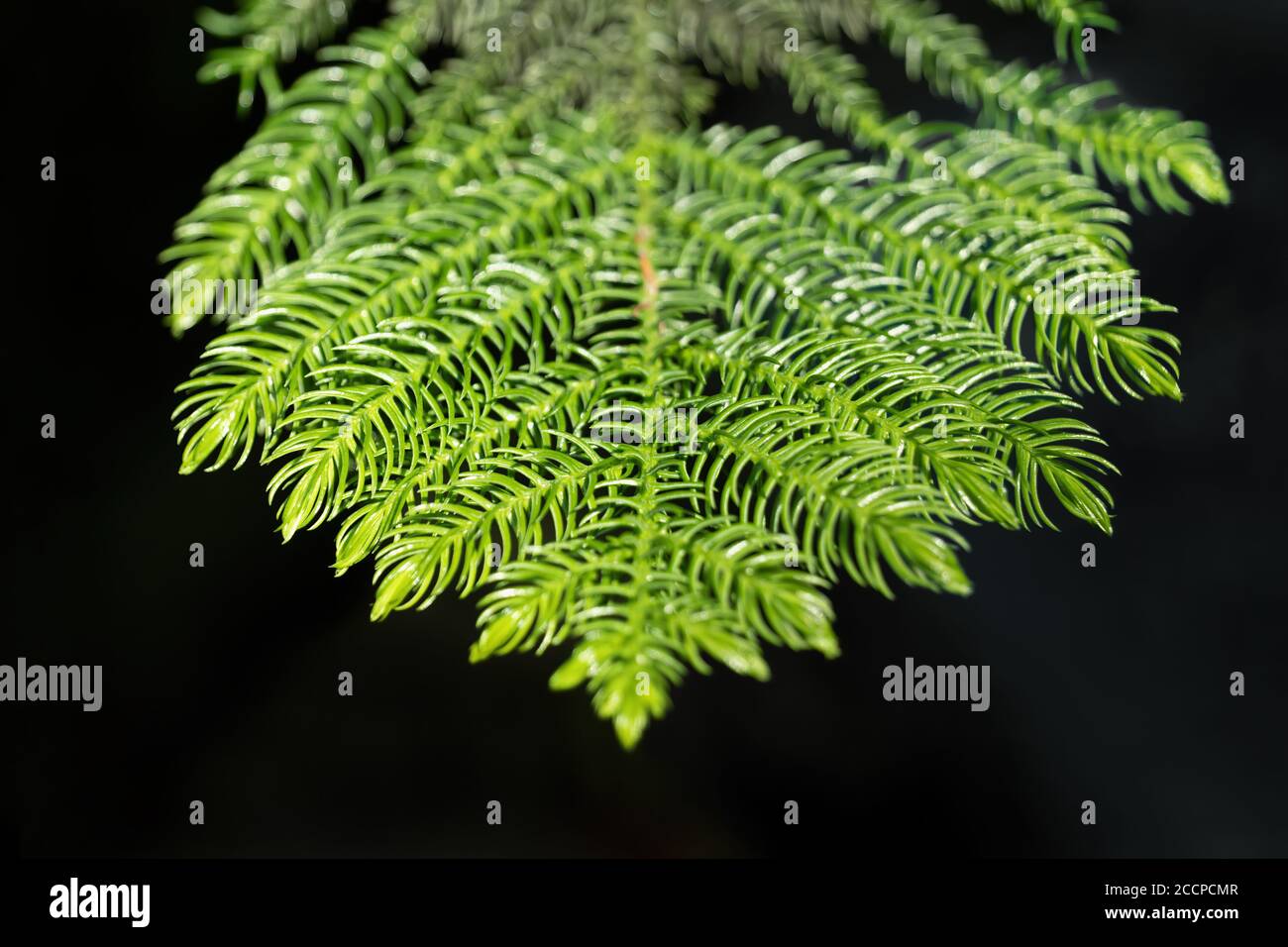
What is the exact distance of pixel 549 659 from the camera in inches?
37.7

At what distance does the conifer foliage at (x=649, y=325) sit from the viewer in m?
0.34

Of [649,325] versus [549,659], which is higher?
[649,325]

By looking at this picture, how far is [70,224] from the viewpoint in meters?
0.91

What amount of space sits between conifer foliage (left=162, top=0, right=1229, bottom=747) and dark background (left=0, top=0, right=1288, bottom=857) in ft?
1.09

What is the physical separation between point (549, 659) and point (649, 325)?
57 cm

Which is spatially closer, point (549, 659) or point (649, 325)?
point (649, 325)

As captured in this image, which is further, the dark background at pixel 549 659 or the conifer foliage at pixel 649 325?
the dark background at pixel 549 659

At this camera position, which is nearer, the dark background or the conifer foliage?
the conifer foliage

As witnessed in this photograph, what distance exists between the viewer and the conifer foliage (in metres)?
0.34

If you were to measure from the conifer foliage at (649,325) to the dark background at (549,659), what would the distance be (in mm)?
332

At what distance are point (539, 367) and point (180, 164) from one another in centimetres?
66

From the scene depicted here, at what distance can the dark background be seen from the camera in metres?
0.89

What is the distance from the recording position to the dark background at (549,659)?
0.89 meters

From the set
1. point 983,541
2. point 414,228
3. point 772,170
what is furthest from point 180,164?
point 983,541
